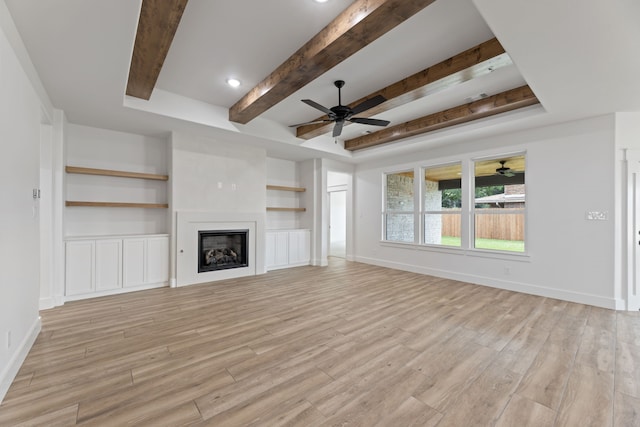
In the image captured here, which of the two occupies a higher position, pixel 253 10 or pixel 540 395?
pixel 253 10

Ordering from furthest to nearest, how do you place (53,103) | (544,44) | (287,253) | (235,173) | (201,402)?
(287,253), (235,173), (53,103), (544,44), (201,402)

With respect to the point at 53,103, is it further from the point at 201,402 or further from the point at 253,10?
the point at 201,402

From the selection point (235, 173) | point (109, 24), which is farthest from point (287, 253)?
point (109, 24)

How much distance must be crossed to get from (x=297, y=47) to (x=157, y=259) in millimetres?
4067

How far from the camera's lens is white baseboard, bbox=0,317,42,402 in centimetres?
195

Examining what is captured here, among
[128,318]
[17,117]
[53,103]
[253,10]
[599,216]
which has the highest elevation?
[253,10]

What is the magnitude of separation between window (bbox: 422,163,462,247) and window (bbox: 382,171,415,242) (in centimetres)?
35

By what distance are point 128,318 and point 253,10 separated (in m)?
3.61

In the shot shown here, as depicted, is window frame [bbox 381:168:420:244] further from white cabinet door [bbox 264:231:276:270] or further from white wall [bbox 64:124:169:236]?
white wall [bbox 64:124:169:236]

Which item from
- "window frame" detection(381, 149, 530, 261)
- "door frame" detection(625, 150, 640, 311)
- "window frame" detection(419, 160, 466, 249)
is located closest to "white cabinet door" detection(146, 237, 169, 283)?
"window frame" detection(381, 149, 530, 261)

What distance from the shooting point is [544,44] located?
2.39 metres

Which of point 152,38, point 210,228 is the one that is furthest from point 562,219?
point 210,228

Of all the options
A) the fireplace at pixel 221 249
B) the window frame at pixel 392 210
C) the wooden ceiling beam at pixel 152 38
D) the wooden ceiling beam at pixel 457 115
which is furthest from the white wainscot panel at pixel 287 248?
the wooden ceiling beam at pixel 152 38

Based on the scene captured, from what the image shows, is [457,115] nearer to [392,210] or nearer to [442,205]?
[442,205]
